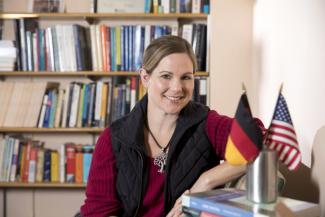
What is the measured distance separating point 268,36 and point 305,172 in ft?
3.21

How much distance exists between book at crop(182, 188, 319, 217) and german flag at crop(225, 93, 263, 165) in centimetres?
10

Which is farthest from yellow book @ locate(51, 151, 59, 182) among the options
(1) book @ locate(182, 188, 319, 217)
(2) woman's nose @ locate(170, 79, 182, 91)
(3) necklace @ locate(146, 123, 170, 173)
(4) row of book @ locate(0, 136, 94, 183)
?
(1) book @ locate(182, 188, 319, 217)

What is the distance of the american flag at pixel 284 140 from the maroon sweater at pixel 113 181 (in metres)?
0.46

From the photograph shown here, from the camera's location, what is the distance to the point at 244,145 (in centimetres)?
82

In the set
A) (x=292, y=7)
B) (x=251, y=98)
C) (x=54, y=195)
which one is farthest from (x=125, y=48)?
(x=292, y=7)

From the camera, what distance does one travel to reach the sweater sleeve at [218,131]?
136 cm

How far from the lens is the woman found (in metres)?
1.36

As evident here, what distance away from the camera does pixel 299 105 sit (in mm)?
1324

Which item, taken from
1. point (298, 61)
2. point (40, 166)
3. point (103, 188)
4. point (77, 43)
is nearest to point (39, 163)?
point (40, 166)

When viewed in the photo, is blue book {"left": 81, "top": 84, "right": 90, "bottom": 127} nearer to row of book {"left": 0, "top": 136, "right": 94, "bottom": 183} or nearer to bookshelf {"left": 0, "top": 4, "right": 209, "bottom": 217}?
bookshelf {"left": 0, "top": 4, "right": 209, "bottom": 217}

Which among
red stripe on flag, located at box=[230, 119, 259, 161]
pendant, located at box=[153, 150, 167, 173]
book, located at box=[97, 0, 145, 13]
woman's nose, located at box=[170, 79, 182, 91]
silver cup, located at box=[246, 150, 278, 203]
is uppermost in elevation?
book, located at box=[97, 0, 145, 13]

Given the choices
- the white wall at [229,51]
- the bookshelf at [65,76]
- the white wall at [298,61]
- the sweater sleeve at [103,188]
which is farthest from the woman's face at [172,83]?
the bookshelf at [65,76]

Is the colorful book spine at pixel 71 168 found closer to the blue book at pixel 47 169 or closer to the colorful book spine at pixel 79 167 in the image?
the colorful book spine at pixel 79 167

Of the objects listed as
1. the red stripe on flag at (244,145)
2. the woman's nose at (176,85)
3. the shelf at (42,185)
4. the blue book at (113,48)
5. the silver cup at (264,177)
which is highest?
the blue book at (113,48)
